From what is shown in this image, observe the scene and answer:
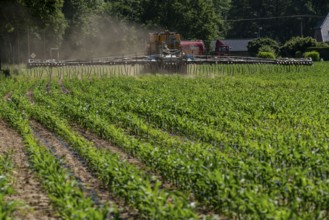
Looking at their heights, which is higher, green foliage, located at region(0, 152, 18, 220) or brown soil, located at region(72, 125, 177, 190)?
green foliage, located at region(0, 152, 18, 220)

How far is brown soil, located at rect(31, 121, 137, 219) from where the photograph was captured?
10002mm

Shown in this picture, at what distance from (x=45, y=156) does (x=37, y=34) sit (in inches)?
2349

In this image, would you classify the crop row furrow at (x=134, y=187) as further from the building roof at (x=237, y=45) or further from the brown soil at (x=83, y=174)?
the building roof at (x=237, y=45)

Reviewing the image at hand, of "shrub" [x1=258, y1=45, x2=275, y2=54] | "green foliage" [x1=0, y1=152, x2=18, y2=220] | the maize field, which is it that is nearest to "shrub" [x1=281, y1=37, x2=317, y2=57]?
"shrub" [x1=258, y1=45, x2=275, y2=54]

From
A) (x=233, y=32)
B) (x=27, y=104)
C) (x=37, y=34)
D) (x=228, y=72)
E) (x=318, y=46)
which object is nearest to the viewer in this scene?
(x=27, y=104)

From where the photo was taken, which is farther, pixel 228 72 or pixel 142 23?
pixel 142 23

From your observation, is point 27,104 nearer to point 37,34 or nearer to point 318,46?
point 37,34

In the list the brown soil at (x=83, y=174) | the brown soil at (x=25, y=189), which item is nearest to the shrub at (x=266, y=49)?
the brown soil at (x=83, y=174)

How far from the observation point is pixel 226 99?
77.5 ft

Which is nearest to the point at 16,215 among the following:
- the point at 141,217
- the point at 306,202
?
the point at 141,217

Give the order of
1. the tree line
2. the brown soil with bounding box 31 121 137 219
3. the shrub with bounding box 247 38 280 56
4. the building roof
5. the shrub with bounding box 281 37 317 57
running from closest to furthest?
the brown soil with bounding box 31 121 137 219 < the tree line < the shrub with bounding box 281 37 317 57 < the shrub with bounding box 247 38 280 56 < the building roof

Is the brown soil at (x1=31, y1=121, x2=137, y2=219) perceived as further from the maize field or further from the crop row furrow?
the crop row furrow

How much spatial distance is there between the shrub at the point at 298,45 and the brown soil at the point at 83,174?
196ft

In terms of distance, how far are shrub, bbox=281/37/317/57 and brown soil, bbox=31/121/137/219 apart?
59598 mm
